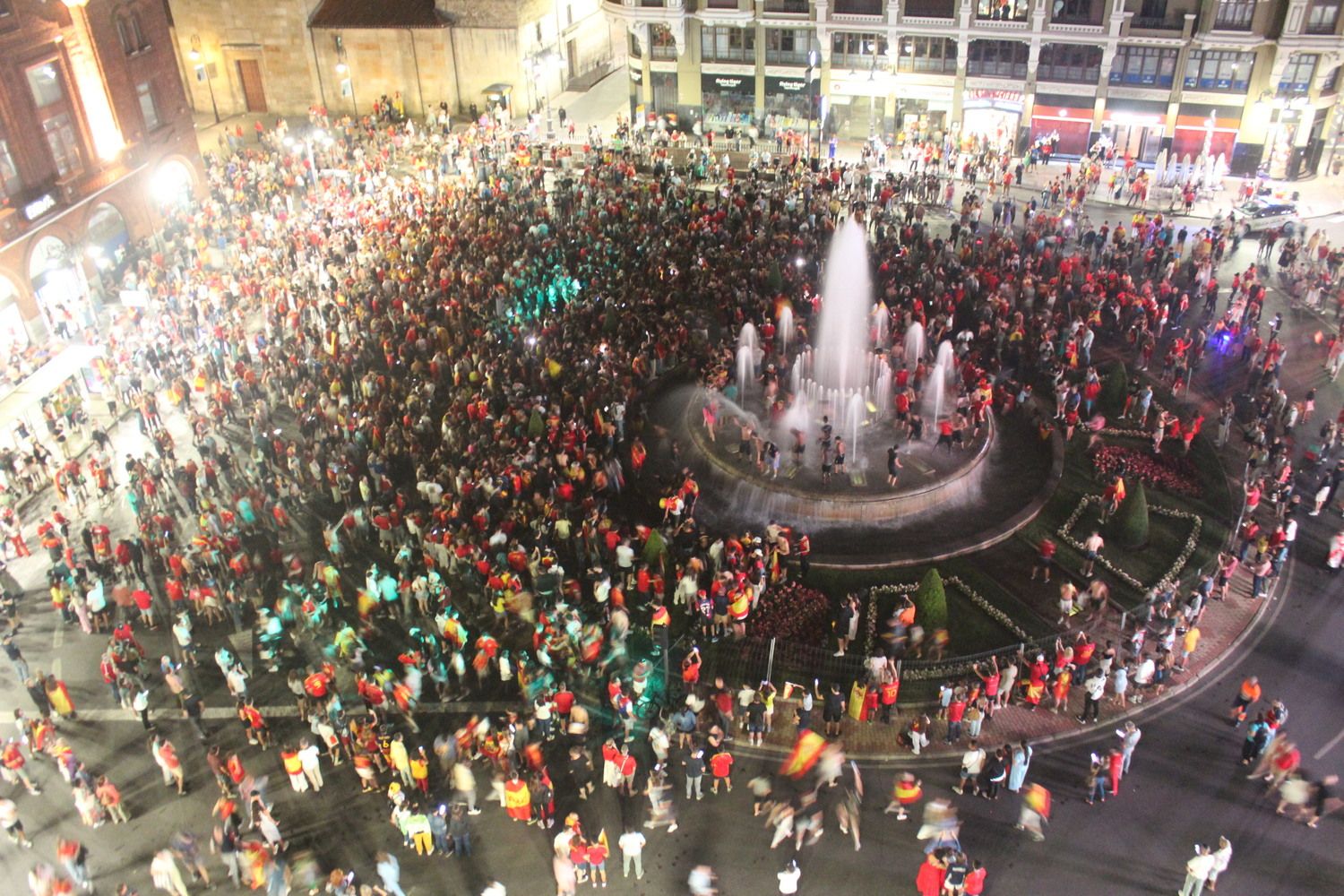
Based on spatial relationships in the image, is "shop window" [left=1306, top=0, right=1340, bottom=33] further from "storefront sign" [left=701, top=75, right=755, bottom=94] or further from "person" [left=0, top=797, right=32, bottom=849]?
"person" [left=0, top=797, right=32, bottom=849]

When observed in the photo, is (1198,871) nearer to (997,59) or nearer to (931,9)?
(997,59)

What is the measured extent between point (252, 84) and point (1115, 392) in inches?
2116

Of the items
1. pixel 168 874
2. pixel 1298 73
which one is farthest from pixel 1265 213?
pixel 168 874

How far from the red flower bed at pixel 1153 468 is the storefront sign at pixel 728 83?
1367 inches

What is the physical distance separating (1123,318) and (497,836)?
26.2 meters

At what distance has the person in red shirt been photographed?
1892 cm

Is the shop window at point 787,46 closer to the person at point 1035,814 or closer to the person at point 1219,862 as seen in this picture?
the person at point 1035,814

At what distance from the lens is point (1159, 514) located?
2616 centimetres

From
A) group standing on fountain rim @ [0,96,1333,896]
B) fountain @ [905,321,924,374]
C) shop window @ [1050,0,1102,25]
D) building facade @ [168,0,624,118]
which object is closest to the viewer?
group standing on fountain rim @ [0,96,1333,896]

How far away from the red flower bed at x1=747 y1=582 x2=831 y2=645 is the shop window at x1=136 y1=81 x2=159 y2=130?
124 ft

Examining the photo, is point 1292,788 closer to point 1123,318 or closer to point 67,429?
point 1123,318

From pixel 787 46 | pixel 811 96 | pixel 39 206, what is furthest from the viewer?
pixel 811 96

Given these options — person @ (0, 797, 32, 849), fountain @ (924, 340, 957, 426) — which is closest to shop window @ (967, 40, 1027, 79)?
fountain @ (924, 340, 957, 426)

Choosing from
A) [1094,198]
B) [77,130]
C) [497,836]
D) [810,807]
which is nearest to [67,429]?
[77,130]
